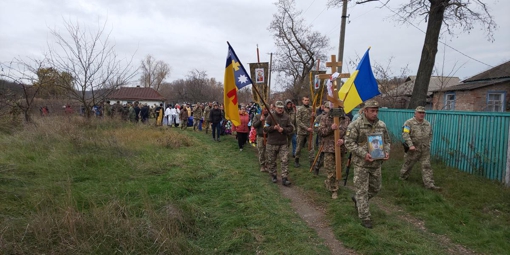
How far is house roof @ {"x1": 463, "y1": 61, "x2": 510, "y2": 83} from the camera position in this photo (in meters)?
20.9

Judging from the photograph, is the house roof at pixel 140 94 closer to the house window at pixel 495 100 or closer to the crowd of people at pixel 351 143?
the house window at pixel 495 100

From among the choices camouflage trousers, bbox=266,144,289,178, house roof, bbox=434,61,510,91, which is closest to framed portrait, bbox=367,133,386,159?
camouflage trousers, bbox=266,144,289,178

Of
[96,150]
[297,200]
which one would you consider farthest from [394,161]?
[96,150]

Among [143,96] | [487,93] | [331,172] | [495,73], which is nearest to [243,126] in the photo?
[331,172]

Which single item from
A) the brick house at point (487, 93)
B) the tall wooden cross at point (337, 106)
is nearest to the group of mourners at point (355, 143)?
the tall wooden cross at point (337, 106)

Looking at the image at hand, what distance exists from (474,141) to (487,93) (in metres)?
16.6

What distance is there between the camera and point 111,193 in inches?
207

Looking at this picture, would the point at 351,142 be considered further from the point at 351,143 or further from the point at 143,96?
the point at 143,96

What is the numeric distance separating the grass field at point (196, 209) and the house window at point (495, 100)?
16.3 meters

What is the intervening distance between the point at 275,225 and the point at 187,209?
4.37 ft

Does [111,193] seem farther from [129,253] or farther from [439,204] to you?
[439,204]

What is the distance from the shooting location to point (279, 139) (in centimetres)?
735

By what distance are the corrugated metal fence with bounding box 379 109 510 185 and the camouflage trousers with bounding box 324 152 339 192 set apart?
364 cm

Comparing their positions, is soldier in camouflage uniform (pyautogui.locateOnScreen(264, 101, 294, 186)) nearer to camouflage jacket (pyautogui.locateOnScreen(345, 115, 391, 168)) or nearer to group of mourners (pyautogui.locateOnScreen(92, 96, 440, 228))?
group of mourners (pyautogui.locateOnScreen(92, 96, 440, 228))
